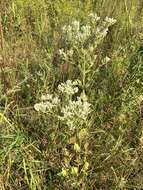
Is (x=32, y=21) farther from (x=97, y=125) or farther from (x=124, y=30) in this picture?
(x=97, y=125)

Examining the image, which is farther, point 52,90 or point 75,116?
point 52,90

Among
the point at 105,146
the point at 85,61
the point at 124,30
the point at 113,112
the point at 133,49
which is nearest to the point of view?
the point at 85,61

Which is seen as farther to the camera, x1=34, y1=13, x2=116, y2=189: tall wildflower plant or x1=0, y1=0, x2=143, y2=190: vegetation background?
x1=0, y1=0, x2=143, y2=190: vegetation background

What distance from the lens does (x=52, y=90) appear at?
10.2 feet

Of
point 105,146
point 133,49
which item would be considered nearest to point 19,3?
point 133,49

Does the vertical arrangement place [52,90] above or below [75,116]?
below

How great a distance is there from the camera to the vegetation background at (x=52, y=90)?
272 centimetres

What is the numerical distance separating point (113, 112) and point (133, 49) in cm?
56

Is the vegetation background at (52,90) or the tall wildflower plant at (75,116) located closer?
the tall wildflower plant at (75,116)

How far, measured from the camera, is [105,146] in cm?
285

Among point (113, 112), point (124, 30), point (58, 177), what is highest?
point (124, 30)

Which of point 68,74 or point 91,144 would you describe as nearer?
point 91,144

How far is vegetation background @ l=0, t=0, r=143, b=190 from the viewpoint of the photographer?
2725 mm

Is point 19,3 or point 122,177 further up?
point 19,3
